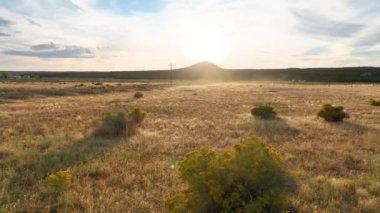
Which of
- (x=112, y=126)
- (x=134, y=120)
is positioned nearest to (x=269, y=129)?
(x=134, y=120)

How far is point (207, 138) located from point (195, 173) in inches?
311

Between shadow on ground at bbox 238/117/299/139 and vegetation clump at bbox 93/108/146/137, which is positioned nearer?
vegetation clump at bbox 93/108/146/137

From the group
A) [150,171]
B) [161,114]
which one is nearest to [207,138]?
[150,171]

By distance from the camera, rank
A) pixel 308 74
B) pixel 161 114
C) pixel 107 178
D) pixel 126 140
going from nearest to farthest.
A: pixel 107 178
pixel 126 140
pixel 161 114
pixel 308 74

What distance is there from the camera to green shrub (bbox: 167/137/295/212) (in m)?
5.79

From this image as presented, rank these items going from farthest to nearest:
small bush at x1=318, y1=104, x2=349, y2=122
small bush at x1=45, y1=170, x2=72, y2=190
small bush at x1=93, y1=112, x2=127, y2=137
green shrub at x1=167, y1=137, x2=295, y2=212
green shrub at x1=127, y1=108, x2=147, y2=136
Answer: small bush at x1=318, y1=104, x2=349, y2=122 < green shrub at x1=127, y1=108, x2=147, y2=136 < small bush at x1=93, y1=112, x2=127, y2=137 < small bush at x1=45, y1=170, x2=72, y2=190 < green shrub at x1=167, y1=137, x2=295, y2=212

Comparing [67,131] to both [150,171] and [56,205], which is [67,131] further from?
[56,205]

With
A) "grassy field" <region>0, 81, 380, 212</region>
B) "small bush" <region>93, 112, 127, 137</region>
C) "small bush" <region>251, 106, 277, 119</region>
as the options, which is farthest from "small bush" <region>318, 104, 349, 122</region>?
"small bush" <region>93, 112, 127, 137</region>

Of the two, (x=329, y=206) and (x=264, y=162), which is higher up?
(x=264, y=162)

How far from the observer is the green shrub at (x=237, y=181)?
5785 millimetres

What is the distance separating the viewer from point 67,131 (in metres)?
15.5

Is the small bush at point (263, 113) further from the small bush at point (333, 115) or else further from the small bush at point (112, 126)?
the small bush at point (112, 126)

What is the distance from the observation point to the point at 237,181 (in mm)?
6027

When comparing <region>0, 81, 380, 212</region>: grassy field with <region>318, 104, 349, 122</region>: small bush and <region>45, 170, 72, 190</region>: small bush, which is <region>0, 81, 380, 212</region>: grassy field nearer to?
<region>45, 170, 72, 190</region>: small bush
